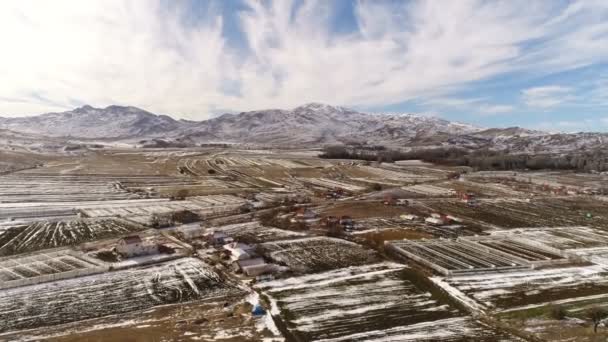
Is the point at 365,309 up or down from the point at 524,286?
up

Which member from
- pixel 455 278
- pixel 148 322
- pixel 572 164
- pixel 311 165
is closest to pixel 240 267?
pixel 148 322

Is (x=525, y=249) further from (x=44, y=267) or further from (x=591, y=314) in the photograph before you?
(x=44, y=267)

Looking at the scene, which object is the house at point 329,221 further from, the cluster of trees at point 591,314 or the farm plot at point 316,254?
the cluster of trees at point 591,314

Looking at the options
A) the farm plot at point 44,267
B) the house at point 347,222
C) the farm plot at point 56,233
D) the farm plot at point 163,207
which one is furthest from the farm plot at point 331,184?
the farm plot at point 44,267

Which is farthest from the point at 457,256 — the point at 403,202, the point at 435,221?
the point at 403,202

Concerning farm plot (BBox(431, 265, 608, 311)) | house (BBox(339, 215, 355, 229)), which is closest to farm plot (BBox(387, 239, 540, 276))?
farm plot (BBox(431, 265, 608, 311))

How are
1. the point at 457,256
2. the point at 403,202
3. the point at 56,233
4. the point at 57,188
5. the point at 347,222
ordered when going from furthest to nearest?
the point at 57,188
the point at 403,202
the point at 347,222
the point at 56,233
the point at 457,256

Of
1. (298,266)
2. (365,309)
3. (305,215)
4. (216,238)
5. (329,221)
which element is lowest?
(365,309)

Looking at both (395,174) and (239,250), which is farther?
(395,174)
